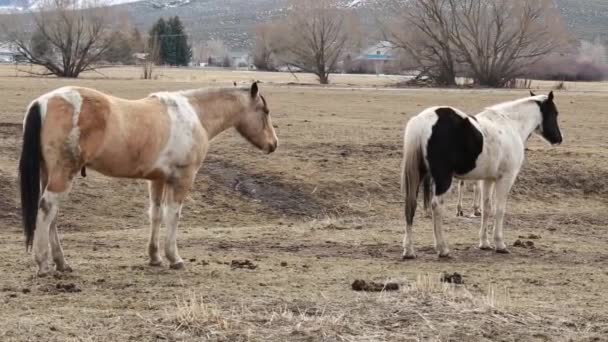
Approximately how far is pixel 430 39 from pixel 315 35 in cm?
1267

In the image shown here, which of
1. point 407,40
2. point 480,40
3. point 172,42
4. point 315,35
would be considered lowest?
point 172,42

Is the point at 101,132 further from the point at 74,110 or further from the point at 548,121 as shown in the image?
the point at 548,121

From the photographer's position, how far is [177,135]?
29.5 feet

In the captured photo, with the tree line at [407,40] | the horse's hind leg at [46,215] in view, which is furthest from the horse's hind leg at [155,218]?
the tree line at [407,40]

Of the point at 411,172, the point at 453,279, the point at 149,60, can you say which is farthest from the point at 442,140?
the point at 149,60

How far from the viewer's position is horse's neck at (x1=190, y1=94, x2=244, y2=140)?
31.2 ft

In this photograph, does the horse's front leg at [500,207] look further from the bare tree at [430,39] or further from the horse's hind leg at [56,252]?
the bare tree at [430,39]

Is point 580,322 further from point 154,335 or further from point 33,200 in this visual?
point 33,200

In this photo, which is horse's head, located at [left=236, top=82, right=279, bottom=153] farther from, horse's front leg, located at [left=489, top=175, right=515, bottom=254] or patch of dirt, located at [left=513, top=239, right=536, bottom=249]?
patch of dirt, located at [left=513, top=239, right=536, bottom=249]

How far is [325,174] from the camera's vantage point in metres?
16.9

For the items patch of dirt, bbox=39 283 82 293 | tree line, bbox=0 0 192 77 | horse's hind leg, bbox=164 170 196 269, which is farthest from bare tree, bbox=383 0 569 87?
patch of dirt, bbox=39 283 82 293

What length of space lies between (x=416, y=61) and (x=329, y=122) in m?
44.3

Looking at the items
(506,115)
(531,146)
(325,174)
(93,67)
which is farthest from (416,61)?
(506,115)

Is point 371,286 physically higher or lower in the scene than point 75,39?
lower
